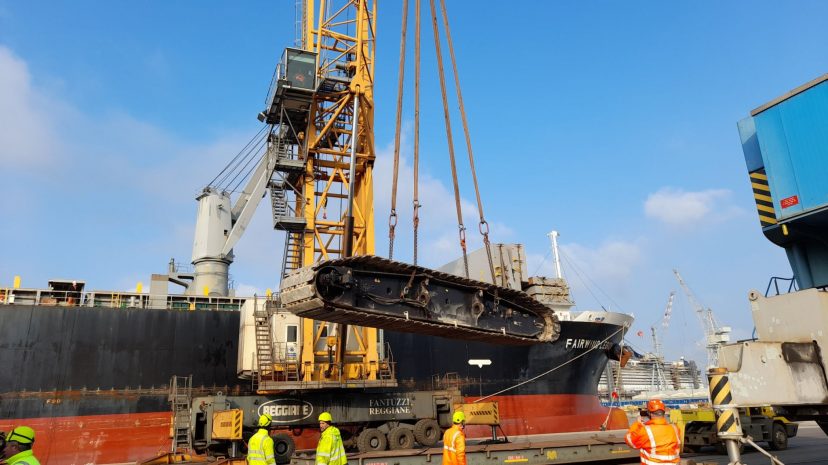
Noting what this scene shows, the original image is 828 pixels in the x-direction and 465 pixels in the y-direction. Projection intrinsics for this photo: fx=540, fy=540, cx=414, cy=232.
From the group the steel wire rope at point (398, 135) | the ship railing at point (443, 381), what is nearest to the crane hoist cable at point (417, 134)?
the steel wire rope at point (398, 135)

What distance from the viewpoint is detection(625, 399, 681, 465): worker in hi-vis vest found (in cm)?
568

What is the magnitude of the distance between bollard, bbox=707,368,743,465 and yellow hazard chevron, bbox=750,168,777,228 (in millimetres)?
2882

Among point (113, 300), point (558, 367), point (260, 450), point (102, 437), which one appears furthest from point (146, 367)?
point (558, 367)

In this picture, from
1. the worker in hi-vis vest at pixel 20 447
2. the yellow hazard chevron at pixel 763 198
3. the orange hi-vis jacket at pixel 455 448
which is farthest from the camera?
the yellow hazard chevron at pixel 763 198

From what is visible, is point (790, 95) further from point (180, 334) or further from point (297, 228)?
point (180, 334)

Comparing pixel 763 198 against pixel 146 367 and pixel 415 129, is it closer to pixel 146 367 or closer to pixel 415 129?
pixel 415 129

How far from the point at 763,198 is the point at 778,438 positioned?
10660 mm

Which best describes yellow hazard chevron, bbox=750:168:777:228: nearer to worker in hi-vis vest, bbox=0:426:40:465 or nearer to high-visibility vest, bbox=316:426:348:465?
high-visibility vest, bbox=316:426:348:465

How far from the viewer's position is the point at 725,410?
19.5 feet

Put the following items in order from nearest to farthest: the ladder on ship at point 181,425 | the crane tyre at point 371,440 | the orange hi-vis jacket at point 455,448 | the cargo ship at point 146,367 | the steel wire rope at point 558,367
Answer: the orange hi-vis jacket at point 455,448 < the ladder on ship at point 181,425 < the crane tyre at point 371,440 < the cargo ship at point 146,367 < the steel wire rope at point 558,367

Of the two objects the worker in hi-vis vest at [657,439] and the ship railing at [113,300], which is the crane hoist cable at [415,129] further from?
the ship railing at [113,300]

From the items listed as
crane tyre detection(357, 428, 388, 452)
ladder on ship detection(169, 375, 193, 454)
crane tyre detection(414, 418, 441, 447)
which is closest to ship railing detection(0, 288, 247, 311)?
ladder on ship detection(169, 375, 193, 454)

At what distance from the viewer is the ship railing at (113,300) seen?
20516 millimetres

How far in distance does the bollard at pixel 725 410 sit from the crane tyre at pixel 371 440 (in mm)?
11275
